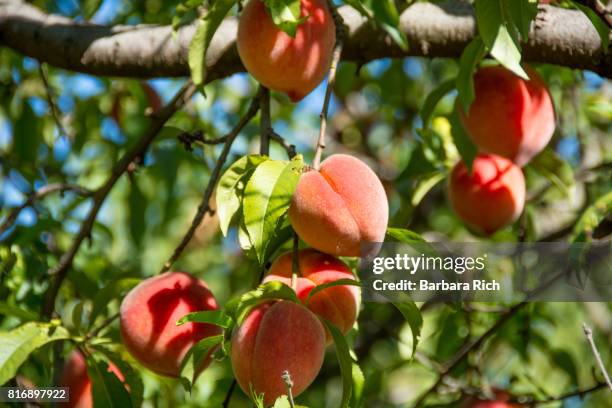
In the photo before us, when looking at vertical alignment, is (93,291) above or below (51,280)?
below

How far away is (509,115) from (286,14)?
21.9 inches

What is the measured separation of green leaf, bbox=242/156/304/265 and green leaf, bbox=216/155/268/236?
52mm

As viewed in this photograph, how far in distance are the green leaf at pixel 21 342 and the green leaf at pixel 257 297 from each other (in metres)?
0.32

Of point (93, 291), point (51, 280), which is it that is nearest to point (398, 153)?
point (93, 291)

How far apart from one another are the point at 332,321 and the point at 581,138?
1.31 m

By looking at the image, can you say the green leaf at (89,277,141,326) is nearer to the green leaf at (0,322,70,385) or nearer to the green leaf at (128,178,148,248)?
the green leaf at (0,322,70,385)

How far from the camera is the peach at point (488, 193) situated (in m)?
1.75

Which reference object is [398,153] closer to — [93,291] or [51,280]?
[93,291]

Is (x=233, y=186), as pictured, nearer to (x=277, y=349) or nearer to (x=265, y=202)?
(x=265, y=202)

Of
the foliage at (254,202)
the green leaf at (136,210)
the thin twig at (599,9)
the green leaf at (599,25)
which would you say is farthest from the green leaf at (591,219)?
the green leaf at (136,210)

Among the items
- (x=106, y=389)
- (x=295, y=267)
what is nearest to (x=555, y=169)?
(x=295, y=267)

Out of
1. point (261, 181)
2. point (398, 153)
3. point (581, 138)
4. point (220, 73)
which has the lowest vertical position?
point (398, 153)

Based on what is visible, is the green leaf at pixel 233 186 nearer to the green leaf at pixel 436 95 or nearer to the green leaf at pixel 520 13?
the green leaf at pixel 520 13

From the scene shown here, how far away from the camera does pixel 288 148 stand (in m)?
1.25
